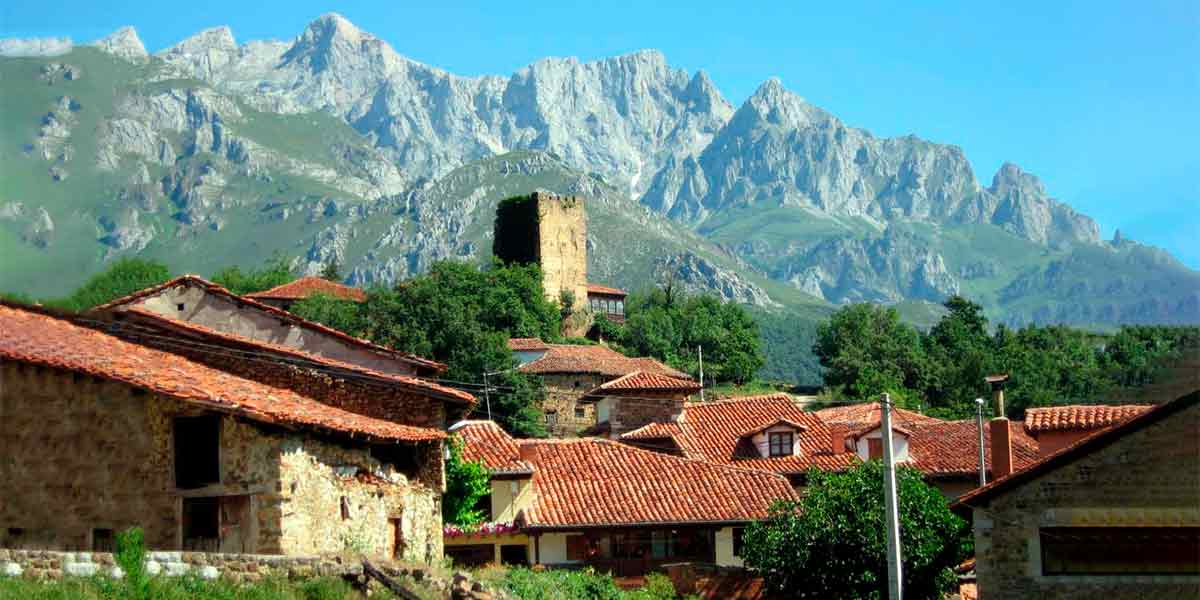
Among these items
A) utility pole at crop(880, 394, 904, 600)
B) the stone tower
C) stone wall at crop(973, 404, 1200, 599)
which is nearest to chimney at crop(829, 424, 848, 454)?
stone wall at crop(973, 404, 1200, 599)

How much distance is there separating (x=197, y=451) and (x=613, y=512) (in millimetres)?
18684

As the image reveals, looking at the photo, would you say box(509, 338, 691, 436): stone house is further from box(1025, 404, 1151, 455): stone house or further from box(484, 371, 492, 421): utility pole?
box(1025, 404, 1151, 455): stone house

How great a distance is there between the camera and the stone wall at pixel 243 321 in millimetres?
30469

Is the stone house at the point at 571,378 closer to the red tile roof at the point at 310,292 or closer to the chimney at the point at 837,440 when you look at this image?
the red tile roof at the point at 310,292

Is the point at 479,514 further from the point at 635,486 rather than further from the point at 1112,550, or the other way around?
the point at 1112,550

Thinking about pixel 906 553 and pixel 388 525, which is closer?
pixel 388 525

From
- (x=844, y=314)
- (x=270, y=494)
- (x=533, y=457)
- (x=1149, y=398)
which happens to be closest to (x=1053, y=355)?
(x=844, y=314)

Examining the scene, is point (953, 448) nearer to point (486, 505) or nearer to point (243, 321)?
point (486, 505)

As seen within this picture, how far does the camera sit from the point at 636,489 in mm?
40375

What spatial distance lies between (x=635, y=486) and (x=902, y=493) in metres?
8.76

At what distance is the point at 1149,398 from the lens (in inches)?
1062

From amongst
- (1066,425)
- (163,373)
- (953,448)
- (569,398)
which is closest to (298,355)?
(163,373)

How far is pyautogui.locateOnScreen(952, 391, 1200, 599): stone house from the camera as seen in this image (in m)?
25.9

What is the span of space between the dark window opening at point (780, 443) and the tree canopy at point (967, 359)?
137 feet
